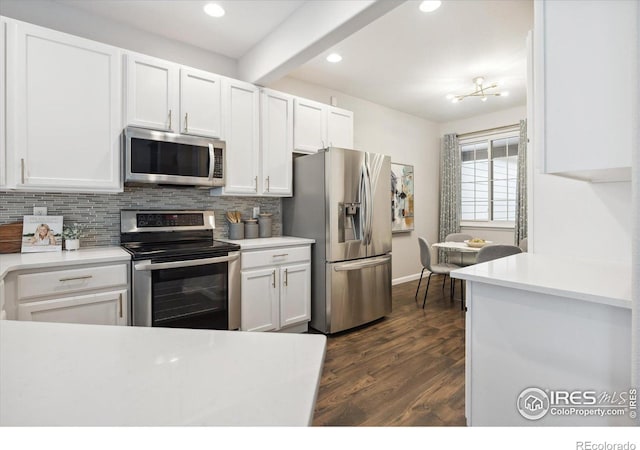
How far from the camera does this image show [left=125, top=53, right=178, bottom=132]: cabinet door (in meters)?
2.34

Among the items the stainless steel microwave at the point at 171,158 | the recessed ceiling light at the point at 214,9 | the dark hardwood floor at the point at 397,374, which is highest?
the recessed ceiling light at the point at 214,9

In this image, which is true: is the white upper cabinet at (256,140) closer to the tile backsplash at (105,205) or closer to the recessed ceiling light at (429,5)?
the tile backsplash at (105,205)

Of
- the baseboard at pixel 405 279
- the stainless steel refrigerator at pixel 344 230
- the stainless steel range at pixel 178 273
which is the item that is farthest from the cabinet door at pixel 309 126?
the baseboard at pixel 405 279

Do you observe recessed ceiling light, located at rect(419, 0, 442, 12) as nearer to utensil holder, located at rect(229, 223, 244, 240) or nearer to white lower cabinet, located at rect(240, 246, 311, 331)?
white lower cabinet, located at rect(240, 246, 311, 331)

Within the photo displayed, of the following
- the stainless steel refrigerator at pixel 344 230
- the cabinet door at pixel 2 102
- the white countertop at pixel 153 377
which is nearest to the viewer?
the white countertop at pixel 153 377

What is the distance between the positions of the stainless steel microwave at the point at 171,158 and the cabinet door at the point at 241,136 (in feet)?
0.44

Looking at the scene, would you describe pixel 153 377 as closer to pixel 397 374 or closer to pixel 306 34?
pixel 397 374

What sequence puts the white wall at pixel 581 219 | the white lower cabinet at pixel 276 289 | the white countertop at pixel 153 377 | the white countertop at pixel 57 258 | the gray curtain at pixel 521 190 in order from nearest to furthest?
the white countertop at pixel 153 377, the white wall at pixel 581 219, the white countertop at pixel 57 258, the white lower cabinet at pixel 276 289, the gray curtain at pixel 521 190

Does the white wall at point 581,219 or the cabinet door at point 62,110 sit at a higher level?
the cabinet door at point 62,110

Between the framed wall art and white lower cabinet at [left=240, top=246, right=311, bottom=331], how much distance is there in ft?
7.17

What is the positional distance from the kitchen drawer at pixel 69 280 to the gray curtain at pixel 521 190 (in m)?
4.74

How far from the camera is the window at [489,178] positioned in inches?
191

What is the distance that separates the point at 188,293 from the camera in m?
2.35

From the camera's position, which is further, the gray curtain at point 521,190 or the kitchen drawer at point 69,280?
the gray curtain at point 521,190
